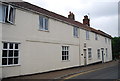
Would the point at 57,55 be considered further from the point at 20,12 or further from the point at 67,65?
the point at 20,12

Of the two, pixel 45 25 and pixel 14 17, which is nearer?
pixel 14 17

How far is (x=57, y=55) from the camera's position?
14.7 m

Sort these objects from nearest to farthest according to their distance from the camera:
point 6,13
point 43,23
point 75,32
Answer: point 6,13 → point 43,23 → point 75,32

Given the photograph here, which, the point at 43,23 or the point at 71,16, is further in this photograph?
the point at 71,16

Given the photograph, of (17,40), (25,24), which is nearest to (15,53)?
(17,40)

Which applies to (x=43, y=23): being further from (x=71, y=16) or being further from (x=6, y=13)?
(x=71, y=16)

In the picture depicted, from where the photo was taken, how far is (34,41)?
40.1 feet

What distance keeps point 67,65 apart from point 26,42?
6556 mm

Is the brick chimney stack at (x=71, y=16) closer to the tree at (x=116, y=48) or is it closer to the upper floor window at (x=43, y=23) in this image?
the upper floor window at (x=43, y=23)

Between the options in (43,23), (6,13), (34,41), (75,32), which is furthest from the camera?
(75,32)

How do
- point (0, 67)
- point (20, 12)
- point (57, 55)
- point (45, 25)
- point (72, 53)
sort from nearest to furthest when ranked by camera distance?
point (0, 67) < point (20, 12) < point (45, 25) < point (57, 55) < point (72, 53)

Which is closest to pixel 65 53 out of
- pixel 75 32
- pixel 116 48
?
pixel 75 32

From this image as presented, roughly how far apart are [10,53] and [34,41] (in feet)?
8.35

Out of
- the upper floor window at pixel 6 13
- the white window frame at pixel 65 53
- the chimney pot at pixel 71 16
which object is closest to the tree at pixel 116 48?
the chimney pot at pixel 71 16
